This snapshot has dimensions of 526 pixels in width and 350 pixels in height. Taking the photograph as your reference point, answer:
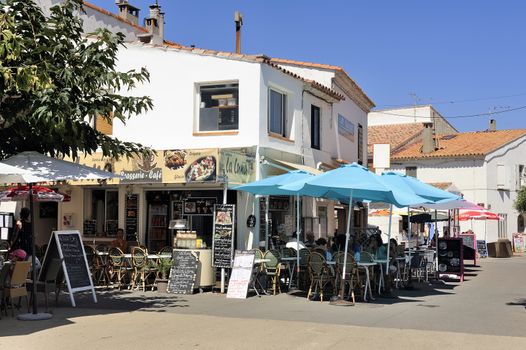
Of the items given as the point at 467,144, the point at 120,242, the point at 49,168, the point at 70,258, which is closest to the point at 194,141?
the point at 120,242

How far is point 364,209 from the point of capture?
24.8 metres

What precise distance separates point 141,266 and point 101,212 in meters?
3.23

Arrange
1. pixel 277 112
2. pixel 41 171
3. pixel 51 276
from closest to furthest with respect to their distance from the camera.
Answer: pixel 41 171 < pixel 51 276 < pixel 277 112

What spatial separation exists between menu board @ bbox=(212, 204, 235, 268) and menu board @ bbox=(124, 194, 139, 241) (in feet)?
9.64

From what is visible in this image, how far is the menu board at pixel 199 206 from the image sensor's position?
15375 millimetres

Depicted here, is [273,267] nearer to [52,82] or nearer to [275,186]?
[275,186]

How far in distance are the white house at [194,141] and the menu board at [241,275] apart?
4.65 feet

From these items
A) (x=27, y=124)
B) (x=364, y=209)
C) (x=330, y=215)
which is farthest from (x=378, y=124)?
(x=27, y=124)

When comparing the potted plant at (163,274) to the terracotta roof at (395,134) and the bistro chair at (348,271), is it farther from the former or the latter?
the terracotta roof at (395,134)

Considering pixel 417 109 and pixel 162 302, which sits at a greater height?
pixel 417 109

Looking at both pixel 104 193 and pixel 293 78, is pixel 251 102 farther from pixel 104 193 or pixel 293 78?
pixel 104 193

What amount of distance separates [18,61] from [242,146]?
629 cm

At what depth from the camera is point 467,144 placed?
39594 mm

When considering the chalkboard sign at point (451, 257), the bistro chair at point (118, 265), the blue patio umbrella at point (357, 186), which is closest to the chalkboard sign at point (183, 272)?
the bistro chair at point (118, 265)
